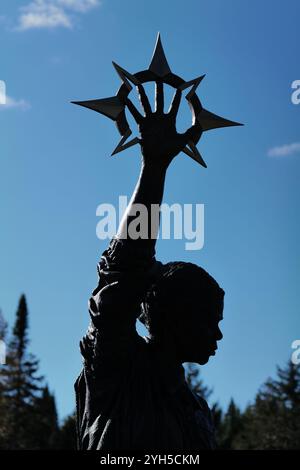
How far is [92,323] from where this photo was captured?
6.13 m

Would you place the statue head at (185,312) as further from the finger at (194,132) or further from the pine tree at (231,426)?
the pine tree at (231,426)

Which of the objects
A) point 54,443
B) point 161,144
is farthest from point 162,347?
point 54,443

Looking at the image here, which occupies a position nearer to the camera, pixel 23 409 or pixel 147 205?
pixel 147 205

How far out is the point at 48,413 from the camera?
62750 mm

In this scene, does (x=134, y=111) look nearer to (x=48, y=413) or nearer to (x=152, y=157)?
(x=152, y=157)

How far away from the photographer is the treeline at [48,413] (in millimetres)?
51312

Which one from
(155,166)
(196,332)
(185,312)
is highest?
(155,166)

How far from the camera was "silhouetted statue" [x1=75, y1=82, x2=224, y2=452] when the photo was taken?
19.7 ft

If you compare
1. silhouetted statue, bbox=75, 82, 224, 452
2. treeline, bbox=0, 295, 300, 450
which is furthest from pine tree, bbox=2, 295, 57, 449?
silhouetted statue, bbox=75, 82, 224, 452

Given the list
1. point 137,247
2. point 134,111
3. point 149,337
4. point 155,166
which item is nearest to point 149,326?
point 149,337

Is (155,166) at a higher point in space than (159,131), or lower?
lower

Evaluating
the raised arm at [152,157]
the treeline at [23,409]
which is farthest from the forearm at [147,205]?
the treeline at [23,409]

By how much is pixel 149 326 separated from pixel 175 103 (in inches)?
57.3

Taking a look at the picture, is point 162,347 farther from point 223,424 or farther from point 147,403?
point 223,424
